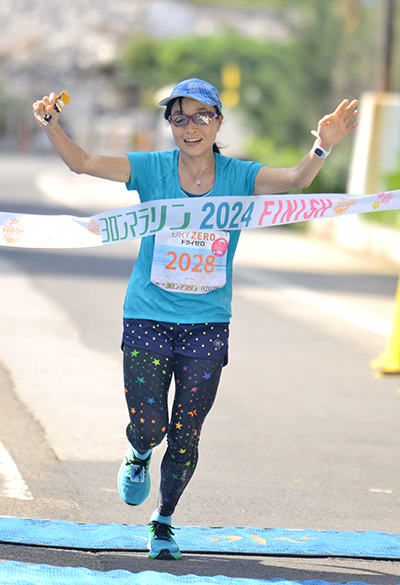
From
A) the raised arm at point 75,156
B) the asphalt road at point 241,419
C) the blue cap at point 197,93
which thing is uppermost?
Result: the blue cap at point 197,93

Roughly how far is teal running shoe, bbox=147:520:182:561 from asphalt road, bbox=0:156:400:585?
2.5 inches

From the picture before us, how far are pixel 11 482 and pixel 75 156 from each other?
1.90m

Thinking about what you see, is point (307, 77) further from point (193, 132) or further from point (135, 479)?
point (135, 479)

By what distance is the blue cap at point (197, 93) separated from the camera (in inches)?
157

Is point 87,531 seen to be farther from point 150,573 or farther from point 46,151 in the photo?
point 46,151

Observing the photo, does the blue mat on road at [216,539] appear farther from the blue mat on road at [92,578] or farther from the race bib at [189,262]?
the race bib at [189,262]

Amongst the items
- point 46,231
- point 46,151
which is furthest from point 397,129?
point 46,151

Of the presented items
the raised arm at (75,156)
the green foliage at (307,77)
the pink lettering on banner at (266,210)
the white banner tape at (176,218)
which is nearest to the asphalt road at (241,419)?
the white banner tape at (176,218)

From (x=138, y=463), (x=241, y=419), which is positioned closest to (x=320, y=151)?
(x=138, y=463)

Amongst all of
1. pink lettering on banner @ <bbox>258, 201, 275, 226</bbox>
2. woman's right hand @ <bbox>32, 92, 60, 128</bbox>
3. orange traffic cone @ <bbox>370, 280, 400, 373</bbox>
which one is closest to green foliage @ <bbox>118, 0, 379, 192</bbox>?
orange traffic cone @ <bbox>370, 280, 400, 373</bbox>

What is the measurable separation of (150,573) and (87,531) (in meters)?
0.58

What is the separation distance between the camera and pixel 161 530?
4.06 m

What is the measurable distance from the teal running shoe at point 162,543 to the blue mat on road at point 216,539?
9 cm

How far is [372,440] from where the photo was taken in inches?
244
